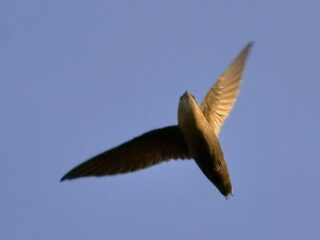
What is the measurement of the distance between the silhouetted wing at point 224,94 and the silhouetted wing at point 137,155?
1.98ft

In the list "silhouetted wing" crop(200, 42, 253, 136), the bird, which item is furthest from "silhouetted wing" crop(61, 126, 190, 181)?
"silhouetted wing" crop(200, 42, 253, 136)

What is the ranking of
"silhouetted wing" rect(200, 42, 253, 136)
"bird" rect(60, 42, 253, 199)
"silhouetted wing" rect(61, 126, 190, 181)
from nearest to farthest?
"bird" rect(60, 42, 253, 199) < "silhouetted wing" rect(61, 126, 190, 181) < "silhouetted wing" rect(200, 42, 253, 136)

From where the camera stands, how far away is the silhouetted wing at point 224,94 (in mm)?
11312

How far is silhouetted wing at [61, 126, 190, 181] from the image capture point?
10859mm

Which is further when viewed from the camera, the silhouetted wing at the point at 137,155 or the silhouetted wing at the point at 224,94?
the silhouetted wing at the point at 224,94

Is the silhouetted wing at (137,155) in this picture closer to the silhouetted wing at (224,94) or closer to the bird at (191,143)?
the bird at (191,143)

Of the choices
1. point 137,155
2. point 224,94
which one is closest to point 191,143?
point 137,155

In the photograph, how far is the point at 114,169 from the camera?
11.0 metres

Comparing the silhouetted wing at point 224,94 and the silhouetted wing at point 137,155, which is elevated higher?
the silhouetted wing at point 224,94

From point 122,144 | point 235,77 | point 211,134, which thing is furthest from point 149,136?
point 235,77

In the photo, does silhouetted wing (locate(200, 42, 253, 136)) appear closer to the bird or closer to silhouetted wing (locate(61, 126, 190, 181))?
the bird

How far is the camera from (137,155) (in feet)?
36.3

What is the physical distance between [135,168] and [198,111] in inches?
58.7

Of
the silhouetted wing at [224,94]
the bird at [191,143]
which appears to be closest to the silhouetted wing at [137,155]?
the bird at [191,143]
